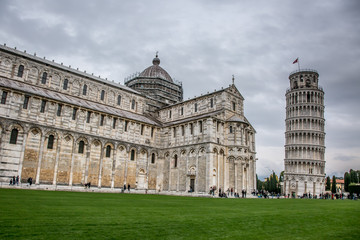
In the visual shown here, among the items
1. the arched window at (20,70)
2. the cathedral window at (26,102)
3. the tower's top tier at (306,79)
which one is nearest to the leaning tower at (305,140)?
the tower's top tier at (306,79)

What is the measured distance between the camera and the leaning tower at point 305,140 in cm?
6988

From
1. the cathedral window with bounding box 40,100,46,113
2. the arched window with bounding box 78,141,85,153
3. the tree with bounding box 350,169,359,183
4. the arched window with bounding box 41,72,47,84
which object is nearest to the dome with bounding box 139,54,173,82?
the arched window with bounding box 41,72,47,84

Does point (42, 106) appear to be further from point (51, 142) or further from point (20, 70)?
point (20, 70)

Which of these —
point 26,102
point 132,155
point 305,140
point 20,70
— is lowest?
point 132,155

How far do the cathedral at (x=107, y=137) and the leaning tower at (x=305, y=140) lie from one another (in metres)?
31.1

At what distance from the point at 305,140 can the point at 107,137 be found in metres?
53.2

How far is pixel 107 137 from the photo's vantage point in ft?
130

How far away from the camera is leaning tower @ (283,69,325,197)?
6988 cm

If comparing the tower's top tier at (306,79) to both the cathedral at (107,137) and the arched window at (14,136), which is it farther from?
the arched window at (14,136)

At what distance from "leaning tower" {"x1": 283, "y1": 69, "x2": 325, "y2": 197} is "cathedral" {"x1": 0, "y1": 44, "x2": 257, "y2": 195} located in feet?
102

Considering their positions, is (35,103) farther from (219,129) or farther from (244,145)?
(244,145)

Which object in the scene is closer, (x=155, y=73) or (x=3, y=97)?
(x=3, y=97)

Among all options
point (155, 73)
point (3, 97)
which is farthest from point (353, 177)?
point (3, 97)

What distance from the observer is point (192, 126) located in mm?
43062
